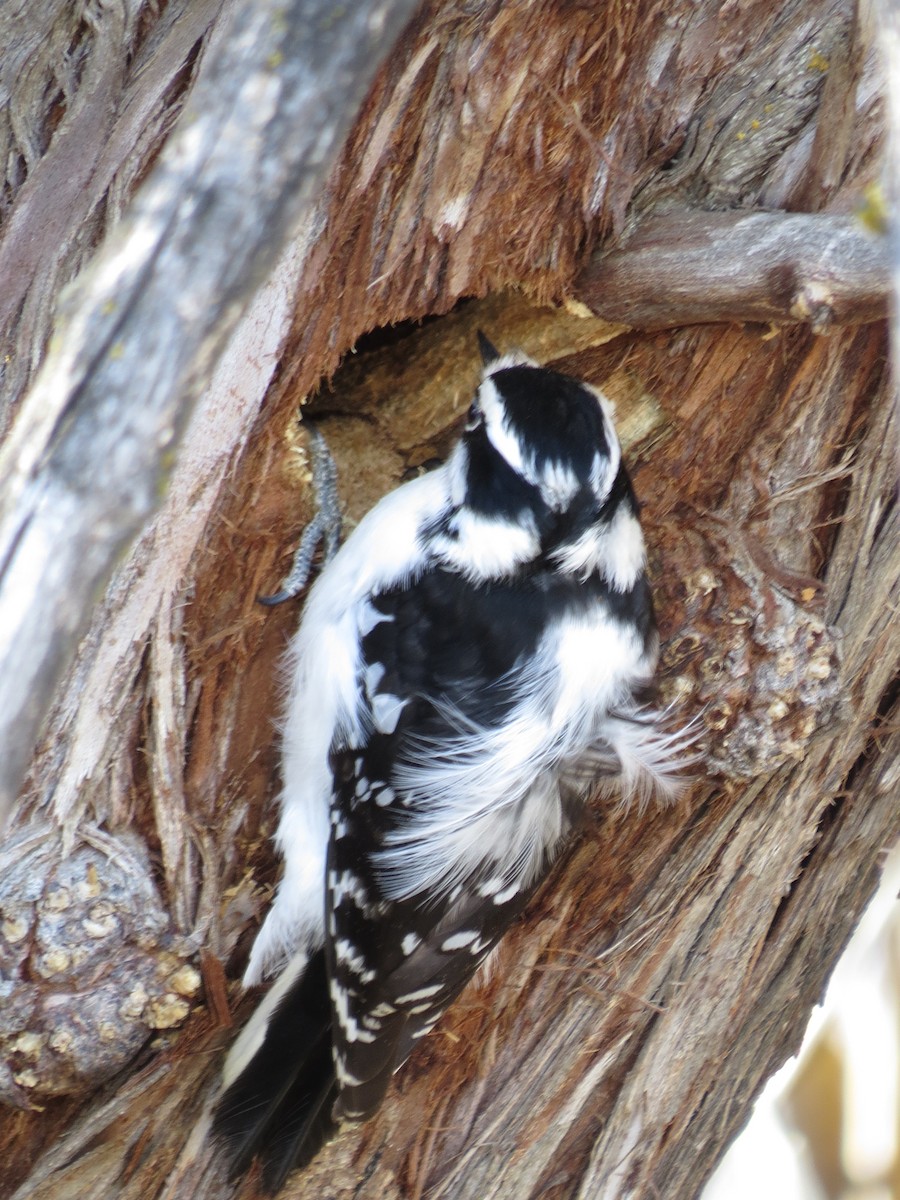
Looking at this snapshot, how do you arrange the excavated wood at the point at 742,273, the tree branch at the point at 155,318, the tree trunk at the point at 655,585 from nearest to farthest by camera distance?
the tree branch at the point at 155,318
the excavated wood at the point at 742,273
the tree trunk at the point at 655,585

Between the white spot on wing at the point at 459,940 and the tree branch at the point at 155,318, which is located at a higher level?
the tree branch at the point at 155,318

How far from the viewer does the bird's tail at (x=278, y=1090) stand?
199cm

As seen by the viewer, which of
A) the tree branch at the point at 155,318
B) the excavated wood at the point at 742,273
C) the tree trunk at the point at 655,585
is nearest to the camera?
the tree branch at the point at 155,318

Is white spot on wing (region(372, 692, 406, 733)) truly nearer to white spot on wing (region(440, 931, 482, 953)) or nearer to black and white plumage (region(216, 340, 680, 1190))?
black and white plumage (region(216, 340, 680, 1190))

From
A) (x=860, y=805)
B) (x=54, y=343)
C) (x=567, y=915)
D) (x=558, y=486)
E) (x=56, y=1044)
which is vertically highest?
(x=54, y=343)

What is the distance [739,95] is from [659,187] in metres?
0.20

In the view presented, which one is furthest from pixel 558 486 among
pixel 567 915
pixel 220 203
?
pixel 220 203

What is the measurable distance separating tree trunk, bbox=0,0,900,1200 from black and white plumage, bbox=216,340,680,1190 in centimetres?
10

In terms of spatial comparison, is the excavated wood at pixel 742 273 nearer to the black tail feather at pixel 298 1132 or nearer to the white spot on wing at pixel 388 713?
the white spot on wing at pixel 388 713

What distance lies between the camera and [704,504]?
7.34ft

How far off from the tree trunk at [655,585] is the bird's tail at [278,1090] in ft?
0.19

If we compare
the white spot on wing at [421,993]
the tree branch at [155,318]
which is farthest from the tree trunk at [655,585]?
the tree branch at [155,318]

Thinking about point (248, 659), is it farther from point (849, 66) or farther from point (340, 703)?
point (849, 66)

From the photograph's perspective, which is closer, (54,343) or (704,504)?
(54,343)
